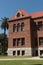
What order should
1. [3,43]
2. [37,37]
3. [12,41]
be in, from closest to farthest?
[37,37]
[12,41]
[3,43]

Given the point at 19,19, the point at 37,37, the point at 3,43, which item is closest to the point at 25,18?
the point at 19,19

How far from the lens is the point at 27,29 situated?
151 ft

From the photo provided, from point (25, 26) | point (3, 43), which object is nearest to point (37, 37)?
point (25, 26)

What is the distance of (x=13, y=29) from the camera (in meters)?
49.2

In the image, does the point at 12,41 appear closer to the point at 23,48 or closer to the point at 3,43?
the point at 23,48

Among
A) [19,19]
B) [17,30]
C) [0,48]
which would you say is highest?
[19,19]

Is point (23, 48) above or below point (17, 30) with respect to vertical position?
below

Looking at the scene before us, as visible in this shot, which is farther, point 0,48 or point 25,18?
point 0,48

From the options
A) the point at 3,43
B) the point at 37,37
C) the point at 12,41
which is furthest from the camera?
the point at 3,43

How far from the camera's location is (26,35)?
45.9 m

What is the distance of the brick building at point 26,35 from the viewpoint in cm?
4528

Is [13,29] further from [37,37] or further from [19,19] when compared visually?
[37,37]

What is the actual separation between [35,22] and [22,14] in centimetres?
485

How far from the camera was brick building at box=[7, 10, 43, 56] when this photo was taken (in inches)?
1783
